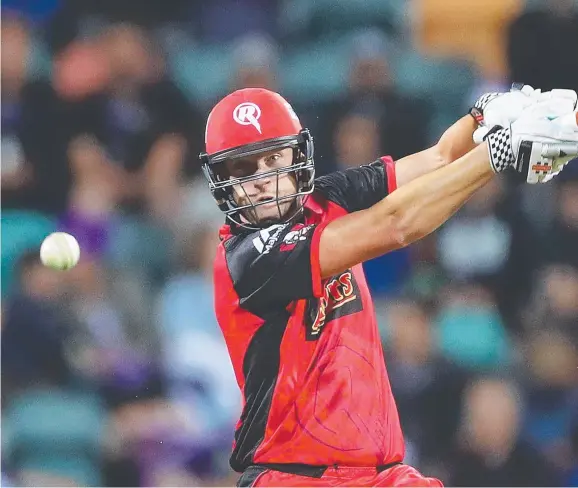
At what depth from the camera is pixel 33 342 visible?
6.59 meters

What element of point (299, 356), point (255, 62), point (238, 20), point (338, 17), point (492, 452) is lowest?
point (492, 452)

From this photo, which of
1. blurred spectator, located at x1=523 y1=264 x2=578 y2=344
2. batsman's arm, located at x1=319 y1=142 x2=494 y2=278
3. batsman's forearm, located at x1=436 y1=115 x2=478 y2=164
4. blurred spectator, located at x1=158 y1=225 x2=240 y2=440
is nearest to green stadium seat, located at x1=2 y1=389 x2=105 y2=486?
blurred spectator, located at x1=158 y1=225 x2=240 y2=440

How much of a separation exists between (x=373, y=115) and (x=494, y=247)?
1.30 meters

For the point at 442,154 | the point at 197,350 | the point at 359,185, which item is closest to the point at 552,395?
the point at 197,350

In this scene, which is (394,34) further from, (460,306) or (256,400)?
(256,400)

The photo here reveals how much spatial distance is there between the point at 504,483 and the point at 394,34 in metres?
3.47

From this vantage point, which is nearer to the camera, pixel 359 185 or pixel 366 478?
pixel 366 478

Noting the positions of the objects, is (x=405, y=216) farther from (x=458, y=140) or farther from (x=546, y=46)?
(x=546, y=46)

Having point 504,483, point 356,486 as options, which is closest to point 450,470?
point 504,483

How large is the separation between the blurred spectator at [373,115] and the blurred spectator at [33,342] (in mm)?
2088

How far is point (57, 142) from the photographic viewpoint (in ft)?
24.1

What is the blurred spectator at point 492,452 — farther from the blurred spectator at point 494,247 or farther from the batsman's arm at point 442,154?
the batsman's arm at point 442,154

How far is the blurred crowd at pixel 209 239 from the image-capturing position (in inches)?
252

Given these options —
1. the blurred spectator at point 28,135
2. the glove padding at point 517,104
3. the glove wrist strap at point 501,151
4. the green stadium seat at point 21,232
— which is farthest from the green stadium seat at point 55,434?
the glove wrist strap at point 501,151
